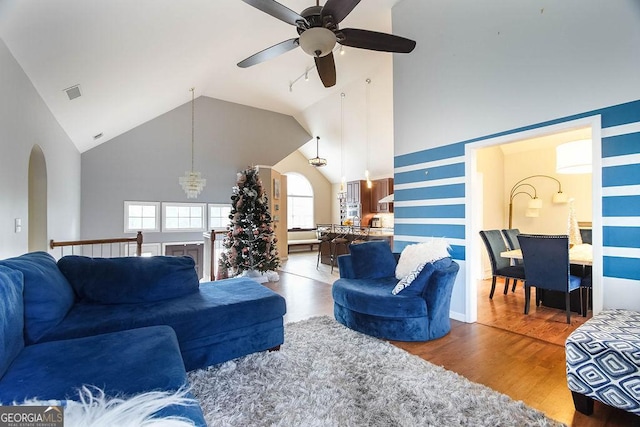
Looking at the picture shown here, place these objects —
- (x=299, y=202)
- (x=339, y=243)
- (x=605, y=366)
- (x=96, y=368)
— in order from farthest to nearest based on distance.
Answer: (x=299, y=202)
(x=339, y=243)
(x=605, y=366)
(x=96, y=368)

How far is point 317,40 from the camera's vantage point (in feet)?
8.02

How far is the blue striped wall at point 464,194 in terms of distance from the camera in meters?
2.25

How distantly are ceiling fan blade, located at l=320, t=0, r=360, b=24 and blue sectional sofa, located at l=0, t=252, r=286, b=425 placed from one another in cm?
238

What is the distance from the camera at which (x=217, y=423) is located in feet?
5.24

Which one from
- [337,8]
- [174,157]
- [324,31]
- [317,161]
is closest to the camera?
[337,8]

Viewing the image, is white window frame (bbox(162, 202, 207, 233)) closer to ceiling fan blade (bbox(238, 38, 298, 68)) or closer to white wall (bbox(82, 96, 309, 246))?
white wall (bbox(82, 96, 309, 246))

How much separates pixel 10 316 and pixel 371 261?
9.63 feet

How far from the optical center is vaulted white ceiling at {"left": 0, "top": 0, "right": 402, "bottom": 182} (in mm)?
2502

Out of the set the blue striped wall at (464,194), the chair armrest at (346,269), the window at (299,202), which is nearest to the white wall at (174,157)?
the window at (299,202)

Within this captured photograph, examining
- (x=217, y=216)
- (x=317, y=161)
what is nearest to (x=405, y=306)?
(x=317, y=161)

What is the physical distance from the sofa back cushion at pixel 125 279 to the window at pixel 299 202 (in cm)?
825

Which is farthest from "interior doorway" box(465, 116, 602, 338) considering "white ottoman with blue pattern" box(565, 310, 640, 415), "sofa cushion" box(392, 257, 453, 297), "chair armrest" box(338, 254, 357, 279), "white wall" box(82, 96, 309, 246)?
"white wall" box(82, 96, 309, 246)

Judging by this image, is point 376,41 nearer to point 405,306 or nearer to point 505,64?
point 505,64

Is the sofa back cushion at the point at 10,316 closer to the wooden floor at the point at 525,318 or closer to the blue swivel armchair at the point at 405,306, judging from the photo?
the blue swivel armchair at the point at 405,306
